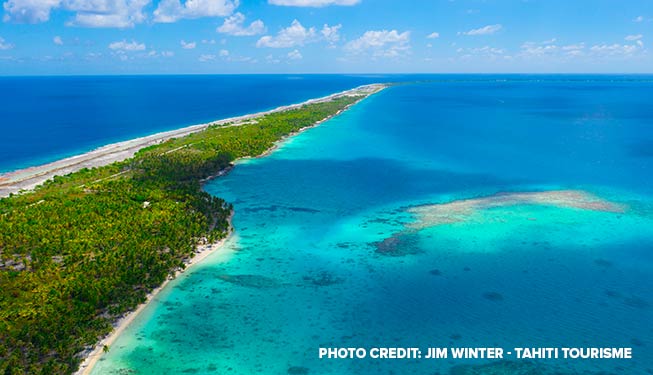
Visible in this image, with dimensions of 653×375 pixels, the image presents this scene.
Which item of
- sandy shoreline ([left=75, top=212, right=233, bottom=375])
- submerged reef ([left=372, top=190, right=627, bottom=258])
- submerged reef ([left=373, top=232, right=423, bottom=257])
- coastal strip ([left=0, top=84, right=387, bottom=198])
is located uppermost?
coastal strip ([left=0, top=84, right=387, bottom=198])

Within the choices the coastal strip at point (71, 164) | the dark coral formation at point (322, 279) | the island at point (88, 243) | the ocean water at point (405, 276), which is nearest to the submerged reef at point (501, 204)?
the ocean water at point (405, 276)

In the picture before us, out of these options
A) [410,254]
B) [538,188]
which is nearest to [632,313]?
[410,254]

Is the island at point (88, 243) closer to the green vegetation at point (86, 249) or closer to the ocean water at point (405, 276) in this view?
the green vegetation at point (86, 249)

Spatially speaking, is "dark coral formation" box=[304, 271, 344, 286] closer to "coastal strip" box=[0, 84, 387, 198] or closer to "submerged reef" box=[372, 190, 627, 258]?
"submerged reef" box=[372, 190, 627, 258]

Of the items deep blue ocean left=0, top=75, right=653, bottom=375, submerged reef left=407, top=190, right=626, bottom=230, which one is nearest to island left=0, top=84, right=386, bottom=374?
deep blue ocean left=0, top=75, right=653, bottom=375

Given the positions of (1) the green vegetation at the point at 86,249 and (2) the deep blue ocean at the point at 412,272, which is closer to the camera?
(1) the green vegetation at the point at 86,249
